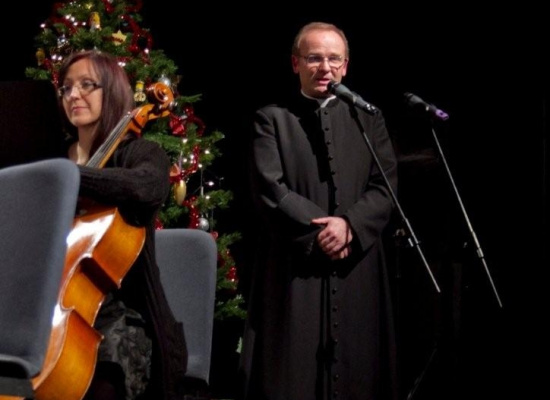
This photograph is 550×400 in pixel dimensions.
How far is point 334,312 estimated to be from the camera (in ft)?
9.78

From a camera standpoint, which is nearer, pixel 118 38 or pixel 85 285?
pixel 85 285

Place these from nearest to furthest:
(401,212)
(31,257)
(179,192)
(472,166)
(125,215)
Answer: (31,257) → (125,215) → (401,212) → (472,166) → (179,192)

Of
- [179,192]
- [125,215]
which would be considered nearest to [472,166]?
[179,192]

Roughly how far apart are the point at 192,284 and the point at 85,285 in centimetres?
61

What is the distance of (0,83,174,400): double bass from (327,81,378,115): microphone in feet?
2.70

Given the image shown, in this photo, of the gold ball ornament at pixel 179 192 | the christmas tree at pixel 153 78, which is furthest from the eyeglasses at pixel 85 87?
the gold ball ornament at pixel 179 192

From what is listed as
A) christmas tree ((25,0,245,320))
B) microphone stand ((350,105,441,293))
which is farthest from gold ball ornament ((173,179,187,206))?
microphone stand ((350,105,441,293))

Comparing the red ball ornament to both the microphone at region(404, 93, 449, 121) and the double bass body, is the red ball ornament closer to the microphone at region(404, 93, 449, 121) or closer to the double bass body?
the microphone at region(404, 93, 449, 121)

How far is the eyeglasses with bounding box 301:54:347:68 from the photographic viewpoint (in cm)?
316

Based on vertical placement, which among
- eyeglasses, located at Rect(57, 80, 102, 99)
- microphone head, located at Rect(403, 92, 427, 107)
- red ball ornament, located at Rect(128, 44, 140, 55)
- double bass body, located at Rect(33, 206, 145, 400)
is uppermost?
red ball ornament, located at Rect(128, 44, 140, 55)

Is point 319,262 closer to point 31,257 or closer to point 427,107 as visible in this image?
point 427,107

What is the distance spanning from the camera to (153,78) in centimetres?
468

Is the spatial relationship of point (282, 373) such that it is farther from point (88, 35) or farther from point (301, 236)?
point (88, 35)

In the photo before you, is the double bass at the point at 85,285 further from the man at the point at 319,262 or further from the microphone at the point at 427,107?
the microphone at the point at 427,107
